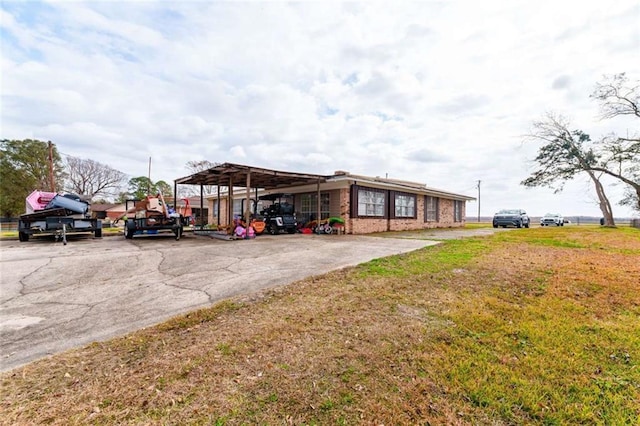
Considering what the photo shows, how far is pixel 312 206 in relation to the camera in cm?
1630

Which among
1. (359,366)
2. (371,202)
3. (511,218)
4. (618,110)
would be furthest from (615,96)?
(359,366)

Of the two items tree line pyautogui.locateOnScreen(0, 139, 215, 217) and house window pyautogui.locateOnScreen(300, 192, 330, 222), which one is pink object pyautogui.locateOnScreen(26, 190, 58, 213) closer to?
house window pyautogui.locateOnScreen(300, 192, 330, 222)

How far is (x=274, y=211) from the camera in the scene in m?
14.3

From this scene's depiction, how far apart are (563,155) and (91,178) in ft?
166

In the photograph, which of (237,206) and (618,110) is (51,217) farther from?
(618,110)

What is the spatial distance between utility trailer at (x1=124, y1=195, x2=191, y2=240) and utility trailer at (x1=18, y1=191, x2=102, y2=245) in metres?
1.70

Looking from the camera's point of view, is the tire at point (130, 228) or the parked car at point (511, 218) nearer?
the tire at point (130, 228)

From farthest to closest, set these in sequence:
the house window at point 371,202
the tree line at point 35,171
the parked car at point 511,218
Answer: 1. the tree line at point 35,171
2. the parked car at point 511,218
3. the house window at point 371,202

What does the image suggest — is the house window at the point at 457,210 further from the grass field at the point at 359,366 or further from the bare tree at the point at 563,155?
the grass field at the point at 359,366

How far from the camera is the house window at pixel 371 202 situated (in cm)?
1515

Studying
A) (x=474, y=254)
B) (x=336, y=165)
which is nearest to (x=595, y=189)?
(x=336, y=165)

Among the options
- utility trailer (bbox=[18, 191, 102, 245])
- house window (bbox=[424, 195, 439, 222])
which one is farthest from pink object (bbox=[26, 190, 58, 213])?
house window (bbox=[424, 195, 439, 222])

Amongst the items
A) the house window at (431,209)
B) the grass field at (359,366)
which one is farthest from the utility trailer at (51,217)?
the house window at (431,209)

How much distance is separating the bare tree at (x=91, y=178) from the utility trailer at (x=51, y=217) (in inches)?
1110
